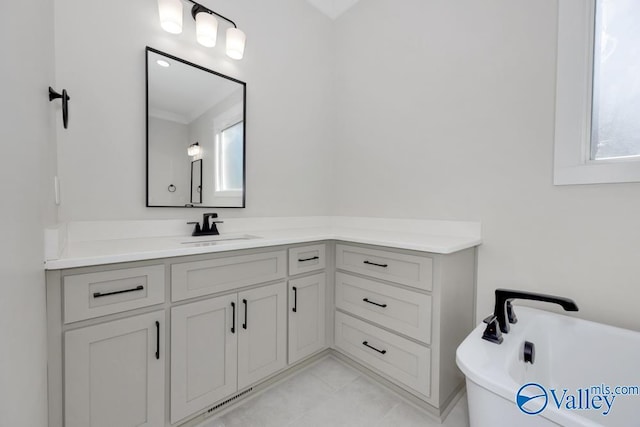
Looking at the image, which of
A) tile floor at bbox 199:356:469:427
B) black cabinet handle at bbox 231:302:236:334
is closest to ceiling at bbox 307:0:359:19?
black cabinet handle at bbox 231:302:236:334

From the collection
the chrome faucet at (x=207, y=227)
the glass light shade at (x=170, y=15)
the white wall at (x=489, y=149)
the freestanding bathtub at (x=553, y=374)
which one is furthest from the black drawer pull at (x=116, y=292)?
the white wall at (x=489, y=149)

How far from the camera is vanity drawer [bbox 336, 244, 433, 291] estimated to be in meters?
1.41

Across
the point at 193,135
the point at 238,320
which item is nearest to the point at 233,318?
the point at 238,320

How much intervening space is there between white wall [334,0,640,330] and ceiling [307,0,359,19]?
4.0 inches

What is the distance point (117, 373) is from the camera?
42.3 inches

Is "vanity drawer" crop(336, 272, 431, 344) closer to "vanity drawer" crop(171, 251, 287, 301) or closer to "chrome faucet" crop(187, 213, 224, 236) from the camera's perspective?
"vanity drawer" crop(171, 251, 287, 301)

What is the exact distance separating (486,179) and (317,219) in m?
1.35

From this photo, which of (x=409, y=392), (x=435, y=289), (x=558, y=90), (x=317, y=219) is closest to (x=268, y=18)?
(x=317, y=219)

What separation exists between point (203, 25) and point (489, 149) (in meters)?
1.88

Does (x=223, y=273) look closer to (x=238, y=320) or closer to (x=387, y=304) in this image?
(x=238, y=320)

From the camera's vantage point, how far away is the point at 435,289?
1.37m

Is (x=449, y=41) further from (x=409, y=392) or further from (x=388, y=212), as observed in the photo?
(x=409, y=392)

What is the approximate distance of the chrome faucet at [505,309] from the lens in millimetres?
1073

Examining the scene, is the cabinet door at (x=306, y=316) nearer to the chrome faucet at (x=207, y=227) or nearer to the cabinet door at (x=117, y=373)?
the chrome faucet at (x=207, y=227)
